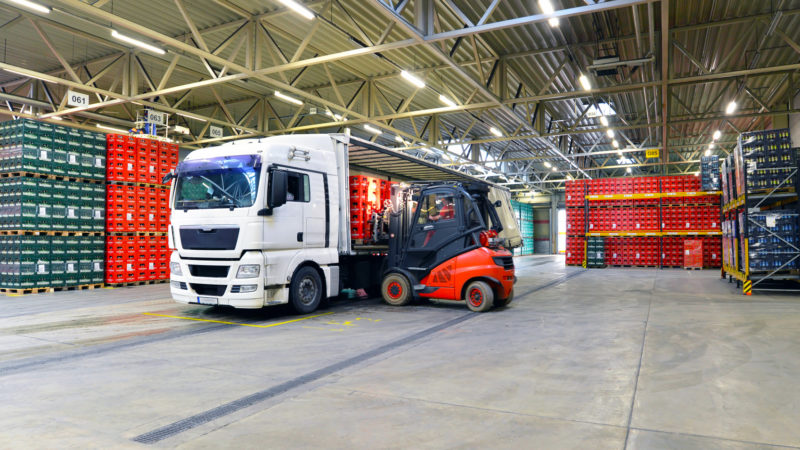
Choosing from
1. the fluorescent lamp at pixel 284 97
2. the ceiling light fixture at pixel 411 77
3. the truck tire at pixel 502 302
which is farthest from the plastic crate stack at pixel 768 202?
the fluorescent lamp at pixel 284 97

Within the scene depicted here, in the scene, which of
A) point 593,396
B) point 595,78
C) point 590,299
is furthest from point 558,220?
point 593,396

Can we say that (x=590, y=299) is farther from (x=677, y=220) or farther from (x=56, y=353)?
(x=677, y=220)

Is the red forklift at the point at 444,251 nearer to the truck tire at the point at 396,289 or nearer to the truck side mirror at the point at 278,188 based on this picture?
the truck tire at the point at 396,289

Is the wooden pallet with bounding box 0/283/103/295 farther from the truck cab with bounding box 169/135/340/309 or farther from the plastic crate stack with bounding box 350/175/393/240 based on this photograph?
the plastic crate stack with bounding box 350/175/393/240

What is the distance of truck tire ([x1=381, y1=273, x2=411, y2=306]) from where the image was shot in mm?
9766

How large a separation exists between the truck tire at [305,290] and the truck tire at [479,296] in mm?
2850

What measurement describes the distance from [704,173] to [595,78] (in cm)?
787

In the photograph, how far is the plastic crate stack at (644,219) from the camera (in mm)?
21406

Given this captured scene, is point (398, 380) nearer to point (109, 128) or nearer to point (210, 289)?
point (210, 289)

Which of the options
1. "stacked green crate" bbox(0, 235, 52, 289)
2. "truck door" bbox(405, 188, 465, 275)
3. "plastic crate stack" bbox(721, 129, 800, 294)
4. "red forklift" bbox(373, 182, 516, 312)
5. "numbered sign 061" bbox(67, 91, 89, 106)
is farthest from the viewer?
"numbered sign 061" bbox(67, 91, 89, 106)

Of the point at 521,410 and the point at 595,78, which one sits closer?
the point at 521,410

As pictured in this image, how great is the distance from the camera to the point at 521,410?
12.4 feet

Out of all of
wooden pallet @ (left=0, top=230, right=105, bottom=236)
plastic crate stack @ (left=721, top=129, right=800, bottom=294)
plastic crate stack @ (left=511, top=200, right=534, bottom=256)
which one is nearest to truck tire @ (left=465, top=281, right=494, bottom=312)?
plastic crate stack @ (left=721, top=129, right=800, bottom=294)

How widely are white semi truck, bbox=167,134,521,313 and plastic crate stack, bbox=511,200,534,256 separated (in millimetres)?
30026
